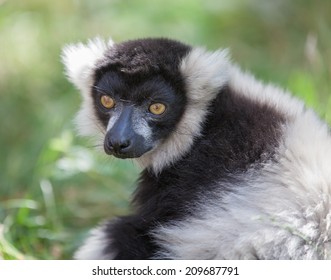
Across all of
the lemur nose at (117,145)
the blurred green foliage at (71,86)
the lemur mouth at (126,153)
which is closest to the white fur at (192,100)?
the lemur mouth at (126,153)

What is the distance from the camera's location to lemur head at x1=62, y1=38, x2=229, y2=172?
515 cm

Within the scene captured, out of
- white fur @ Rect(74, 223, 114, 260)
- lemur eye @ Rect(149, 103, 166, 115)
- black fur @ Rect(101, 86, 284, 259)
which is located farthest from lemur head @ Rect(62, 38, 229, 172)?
white fur @ Rect(74, 223, 114, 260)

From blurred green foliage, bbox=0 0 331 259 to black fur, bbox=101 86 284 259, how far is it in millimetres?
918

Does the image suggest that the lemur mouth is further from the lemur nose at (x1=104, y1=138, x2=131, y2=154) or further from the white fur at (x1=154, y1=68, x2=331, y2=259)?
the white fur at (x1=154, y1=68, x2=331, y2=259)

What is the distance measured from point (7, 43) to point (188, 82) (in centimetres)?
452

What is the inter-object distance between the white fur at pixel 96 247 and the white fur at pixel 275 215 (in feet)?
1.94

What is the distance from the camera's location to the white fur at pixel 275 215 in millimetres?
4270

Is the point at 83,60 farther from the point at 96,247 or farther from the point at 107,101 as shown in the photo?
the point at 96,247

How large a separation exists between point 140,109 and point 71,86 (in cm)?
379

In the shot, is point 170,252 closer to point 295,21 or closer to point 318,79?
point 318,79

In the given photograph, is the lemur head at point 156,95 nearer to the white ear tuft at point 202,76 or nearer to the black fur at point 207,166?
the white ear tuft at point 202,76
